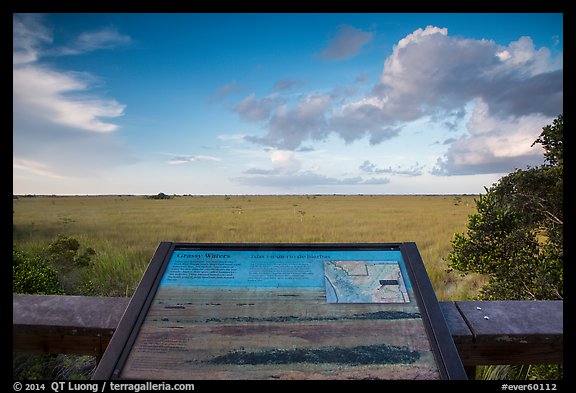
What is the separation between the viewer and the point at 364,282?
2289 millimetres

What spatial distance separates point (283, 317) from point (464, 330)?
3.10 ft

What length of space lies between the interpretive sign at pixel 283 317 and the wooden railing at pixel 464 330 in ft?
0.76

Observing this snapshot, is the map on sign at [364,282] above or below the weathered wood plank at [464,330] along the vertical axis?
above

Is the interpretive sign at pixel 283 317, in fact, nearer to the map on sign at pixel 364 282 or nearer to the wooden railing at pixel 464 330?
the map on sign at pixel 364 282

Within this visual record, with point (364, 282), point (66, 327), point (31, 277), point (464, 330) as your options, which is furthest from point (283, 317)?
point (31, 277)

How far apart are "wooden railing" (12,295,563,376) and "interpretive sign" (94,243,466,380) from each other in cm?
23

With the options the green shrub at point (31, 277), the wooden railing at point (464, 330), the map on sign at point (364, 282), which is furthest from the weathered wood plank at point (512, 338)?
the green shrub at point (31, 277)

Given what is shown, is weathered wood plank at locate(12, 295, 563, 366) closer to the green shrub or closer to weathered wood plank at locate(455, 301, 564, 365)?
weathered wood plank at locate(455, 301, 564, 365)

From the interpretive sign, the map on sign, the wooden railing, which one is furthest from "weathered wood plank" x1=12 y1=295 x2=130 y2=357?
the map on sign

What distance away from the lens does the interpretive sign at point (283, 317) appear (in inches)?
73.0

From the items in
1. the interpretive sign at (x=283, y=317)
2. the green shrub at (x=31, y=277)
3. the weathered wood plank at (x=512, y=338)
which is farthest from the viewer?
the green shrub at (x=31, y=277)

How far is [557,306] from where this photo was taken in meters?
2.38

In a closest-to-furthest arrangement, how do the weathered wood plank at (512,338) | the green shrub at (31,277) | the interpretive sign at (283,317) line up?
the interpretive sign at (283,317) < the weathered wood plank at (512,338) < the green shrub at (31,277)

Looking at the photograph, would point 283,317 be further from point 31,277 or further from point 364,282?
point 31,277
